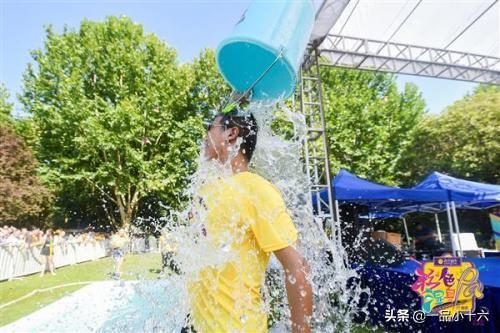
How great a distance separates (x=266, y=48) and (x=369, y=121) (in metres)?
18.2

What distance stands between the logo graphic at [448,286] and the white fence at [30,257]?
11401 mm

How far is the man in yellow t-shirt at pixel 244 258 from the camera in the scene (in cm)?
110

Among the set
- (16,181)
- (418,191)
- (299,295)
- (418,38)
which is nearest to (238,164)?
(299,295)

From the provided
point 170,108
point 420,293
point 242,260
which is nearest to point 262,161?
point 242,260

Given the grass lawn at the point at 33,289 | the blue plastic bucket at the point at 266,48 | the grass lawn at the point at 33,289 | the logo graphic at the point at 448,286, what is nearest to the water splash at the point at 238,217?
the blue plastic bucket at the point at 266,48

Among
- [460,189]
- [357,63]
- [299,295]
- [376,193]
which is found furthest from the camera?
[357,63]

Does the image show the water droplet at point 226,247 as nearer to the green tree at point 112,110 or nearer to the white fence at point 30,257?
the white fence at point 30,257

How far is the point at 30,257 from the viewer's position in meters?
12.0

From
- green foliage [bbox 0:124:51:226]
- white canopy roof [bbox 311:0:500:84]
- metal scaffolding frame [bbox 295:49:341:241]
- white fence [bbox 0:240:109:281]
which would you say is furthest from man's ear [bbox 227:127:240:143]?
green foliage [bbox 0:124:51:226]

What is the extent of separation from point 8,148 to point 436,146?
69.3ft

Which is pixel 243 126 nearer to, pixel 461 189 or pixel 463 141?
pixel 461 189

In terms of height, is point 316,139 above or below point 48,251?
above

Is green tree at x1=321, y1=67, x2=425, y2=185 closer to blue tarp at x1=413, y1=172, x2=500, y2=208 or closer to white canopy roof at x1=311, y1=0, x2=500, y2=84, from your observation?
white canopy roof at x1=311, y1=0, x2=500, y2=84

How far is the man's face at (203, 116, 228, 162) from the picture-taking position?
1350 millimetres
